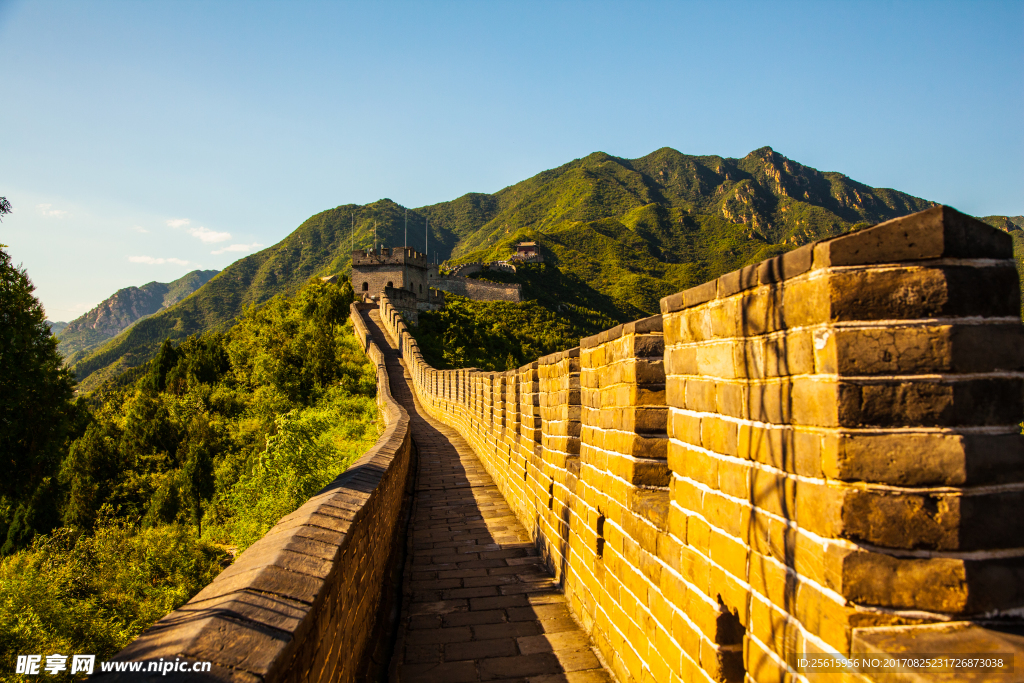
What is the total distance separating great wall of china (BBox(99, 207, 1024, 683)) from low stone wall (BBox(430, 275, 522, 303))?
215 feet

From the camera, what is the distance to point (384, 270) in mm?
50938

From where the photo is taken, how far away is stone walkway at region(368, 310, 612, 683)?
10.8 ft

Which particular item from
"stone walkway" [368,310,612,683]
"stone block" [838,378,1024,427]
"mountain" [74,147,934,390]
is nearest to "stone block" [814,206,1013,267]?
"stone block" [838,378,1024,427]

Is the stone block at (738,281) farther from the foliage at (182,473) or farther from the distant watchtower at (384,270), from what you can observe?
the distant watchtower at (384,270)

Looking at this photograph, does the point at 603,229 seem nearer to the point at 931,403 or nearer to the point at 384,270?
the point at 384,270

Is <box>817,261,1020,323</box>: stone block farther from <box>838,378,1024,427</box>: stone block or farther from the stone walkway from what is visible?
the stone walkway

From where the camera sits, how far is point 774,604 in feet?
5.44

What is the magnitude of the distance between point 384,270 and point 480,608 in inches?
1916

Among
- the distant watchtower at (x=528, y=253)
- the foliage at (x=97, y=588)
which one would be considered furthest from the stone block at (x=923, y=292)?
the distant watchtower at (x=528, y=253)

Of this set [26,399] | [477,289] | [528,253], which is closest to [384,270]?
[477,289]

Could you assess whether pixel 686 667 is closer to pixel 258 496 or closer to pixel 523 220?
pixel 258 496

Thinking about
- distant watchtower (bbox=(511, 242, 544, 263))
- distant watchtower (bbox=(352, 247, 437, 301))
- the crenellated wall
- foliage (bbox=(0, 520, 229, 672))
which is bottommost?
foliage (bbox=(0, 520, 229, 672))

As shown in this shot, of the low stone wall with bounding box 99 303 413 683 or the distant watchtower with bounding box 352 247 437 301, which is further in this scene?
the distant watchtower with bounding box 352 247 437 301

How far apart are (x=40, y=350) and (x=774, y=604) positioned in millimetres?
27064
